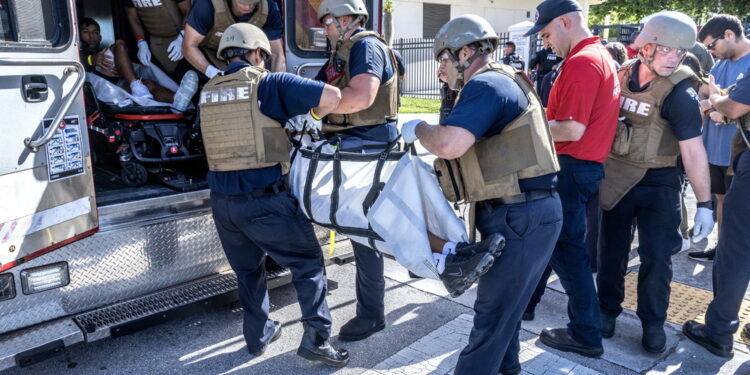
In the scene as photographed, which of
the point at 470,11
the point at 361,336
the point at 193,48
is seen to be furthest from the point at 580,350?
the point at 470,11

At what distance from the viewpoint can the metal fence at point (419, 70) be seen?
18.9 m

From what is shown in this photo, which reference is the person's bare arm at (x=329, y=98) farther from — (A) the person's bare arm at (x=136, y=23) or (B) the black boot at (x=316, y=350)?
(A) the person's bare arm at (x=136, y=23)

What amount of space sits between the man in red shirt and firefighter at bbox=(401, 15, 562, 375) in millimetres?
589

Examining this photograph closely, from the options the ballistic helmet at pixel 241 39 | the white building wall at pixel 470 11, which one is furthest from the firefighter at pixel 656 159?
the white building wall at pixel 470 11

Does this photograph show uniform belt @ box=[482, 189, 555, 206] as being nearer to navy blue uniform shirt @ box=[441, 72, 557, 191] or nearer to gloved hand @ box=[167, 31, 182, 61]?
navy blue uniform shirt @ box=[441, 72, 557, 191]

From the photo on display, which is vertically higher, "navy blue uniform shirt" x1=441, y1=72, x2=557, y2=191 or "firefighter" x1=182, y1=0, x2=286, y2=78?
"firefighter" x1=182, y1=0, x2=286, y2=78

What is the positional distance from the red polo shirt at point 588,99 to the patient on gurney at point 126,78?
2809 mm

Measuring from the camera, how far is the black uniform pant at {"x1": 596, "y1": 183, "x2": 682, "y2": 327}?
3400 mm

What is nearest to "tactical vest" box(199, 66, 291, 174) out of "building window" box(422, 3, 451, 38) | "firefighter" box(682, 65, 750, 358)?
"firefighter" box(682, 65, 750, 358)

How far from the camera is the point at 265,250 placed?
324 centimetres

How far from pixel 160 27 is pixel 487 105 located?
3.65 meters

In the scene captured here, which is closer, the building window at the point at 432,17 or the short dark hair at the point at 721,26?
the short dark hair at the point at 721,26

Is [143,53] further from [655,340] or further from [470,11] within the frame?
[470,11]

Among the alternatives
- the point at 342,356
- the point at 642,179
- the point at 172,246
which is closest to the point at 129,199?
the point at 172,246
